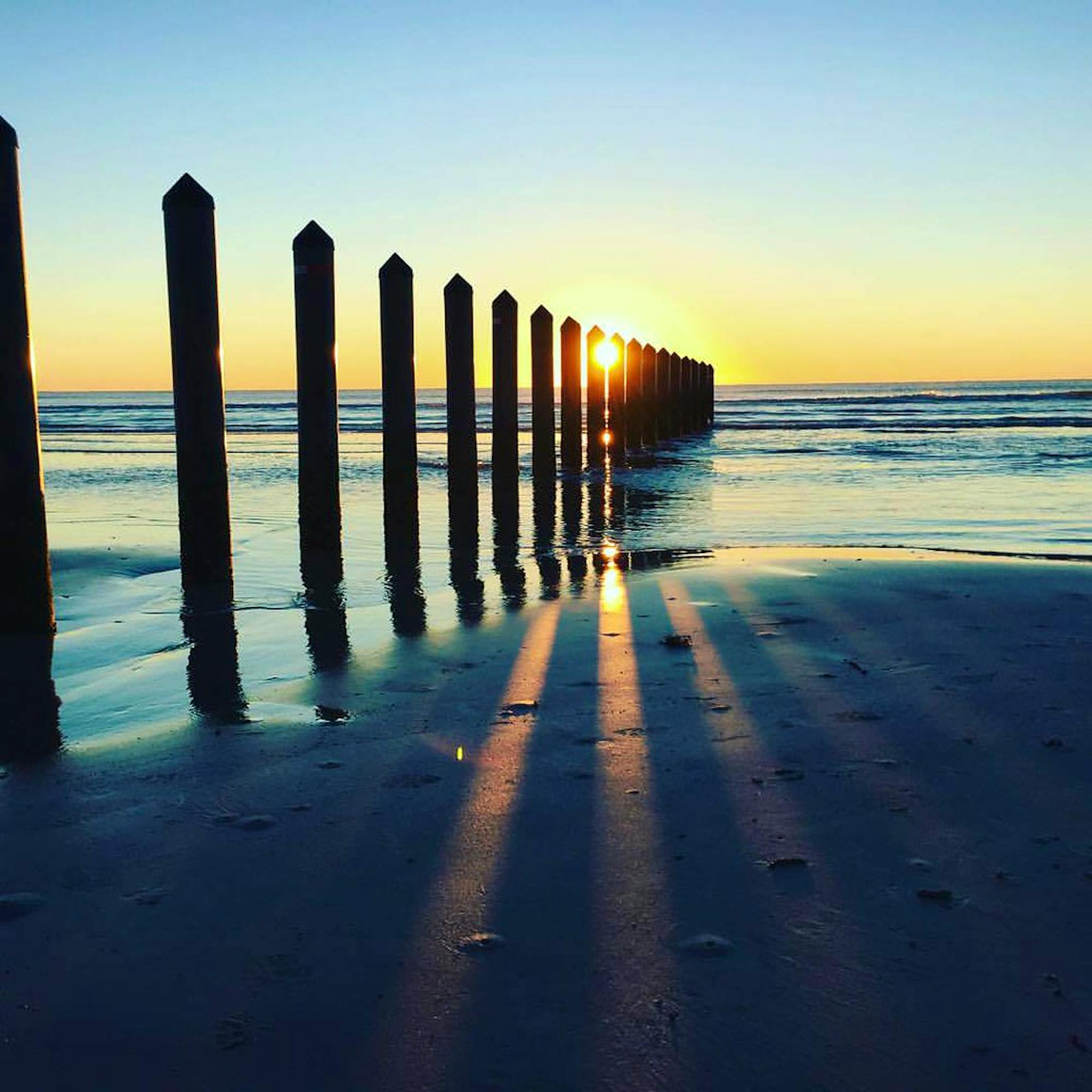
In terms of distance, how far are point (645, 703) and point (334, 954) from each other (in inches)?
85.4

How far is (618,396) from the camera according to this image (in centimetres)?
2306

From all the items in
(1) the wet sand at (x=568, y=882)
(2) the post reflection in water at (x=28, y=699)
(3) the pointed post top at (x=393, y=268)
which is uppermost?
(3) the pointed post top at (x=393, y=268)

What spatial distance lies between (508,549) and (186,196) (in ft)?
13.1

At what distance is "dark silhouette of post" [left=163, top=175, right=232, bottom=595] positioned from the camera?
7180mm

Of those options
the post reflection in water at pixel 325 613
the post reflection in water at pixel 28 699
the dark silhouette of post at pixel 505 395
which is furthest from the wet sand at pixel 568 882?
the dark silhouette of post at pixel 505 395

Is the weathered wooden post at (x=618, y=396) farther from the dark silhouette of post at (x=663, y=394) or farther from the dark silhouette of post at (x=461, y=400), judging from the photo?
the dark silhouette of post at (x=461, y=400)

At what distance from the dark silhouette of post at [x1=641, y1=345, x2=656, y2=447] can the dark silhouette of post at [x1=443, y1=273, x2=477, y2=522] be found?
13581mm

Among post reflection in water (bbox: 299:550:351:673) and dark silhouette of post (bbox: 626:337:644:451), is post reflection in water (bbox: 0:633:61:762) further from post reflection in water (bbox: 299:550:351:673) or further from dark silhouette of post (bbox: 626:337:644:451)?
dark silhouette of post (bbox: 626:337:644:451)

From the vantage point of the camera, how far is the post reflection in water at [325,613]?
5.45m

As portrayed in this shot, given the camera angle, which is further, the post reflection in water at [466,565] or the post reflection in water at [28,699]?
the post reflection in water at [466,565]

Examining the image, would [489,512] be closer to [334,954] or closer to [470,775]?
[470,775]

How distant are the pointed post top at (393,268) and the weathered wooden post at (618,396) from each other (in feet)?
38.4

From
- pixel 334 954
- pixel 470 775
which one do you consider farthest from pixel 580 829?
pixel 334 954

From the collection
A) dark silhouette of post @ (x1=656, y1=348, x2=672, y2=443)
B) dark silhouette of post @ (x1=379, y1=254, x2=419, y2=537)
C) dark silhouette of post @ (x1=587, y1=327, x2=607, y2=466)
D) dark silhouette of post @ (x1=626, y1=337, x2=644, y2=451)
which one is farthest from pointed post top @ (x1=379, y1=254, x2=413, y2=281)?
dark silhouette of post @ (x1=656, y1=348, x2=672, y2=443)
